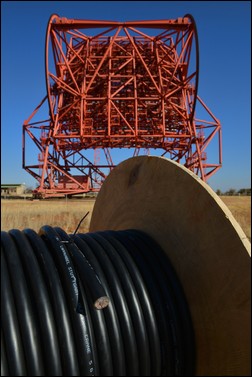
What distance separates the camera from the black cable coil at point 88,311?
186 centimetres

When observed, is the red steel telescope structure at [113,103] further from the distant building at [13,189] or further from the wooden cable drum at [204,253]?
the distant building at [13,189]

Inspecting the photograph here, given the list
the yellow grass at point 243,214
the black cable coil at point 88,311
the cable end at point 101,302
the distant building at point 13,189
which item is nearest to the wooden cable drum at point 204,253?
the black cable coil at point 88,311

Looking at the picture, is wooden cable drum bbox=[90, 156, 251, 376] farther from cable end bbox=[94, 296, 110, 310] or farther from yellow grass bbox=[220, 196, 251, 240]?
yellow grass bbox=[220, 196, 251, 240]

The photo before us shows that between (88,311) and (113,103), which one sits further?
(113,103)

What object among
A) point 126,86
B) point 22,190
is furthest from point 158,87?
point 22,190

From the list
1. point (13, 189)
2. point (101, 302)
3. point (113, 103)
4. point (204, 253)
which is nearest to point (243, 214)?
point (113, 103)

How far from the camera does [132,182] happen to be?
312 centimetres

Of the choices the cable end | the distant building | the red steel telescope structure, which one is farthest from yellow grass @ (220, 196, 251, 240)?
the distant building

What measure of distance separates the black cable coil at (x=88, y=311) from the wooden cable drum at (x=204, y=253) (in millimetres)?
124

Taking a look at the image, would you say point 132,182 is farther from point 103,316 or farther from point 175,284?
point 103,316

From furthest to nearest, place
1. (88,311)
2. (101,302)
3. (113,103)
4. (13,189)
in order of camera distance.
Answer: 1. (13,189)
2. (113,103)
3. (88,311)
4. (101,302)

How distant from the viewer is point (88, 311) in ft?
6.83

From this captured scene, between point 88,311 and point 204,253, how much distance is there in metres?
0.75

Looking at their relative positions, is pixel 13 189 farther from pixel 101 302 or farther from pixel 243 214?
pixel 101 302
